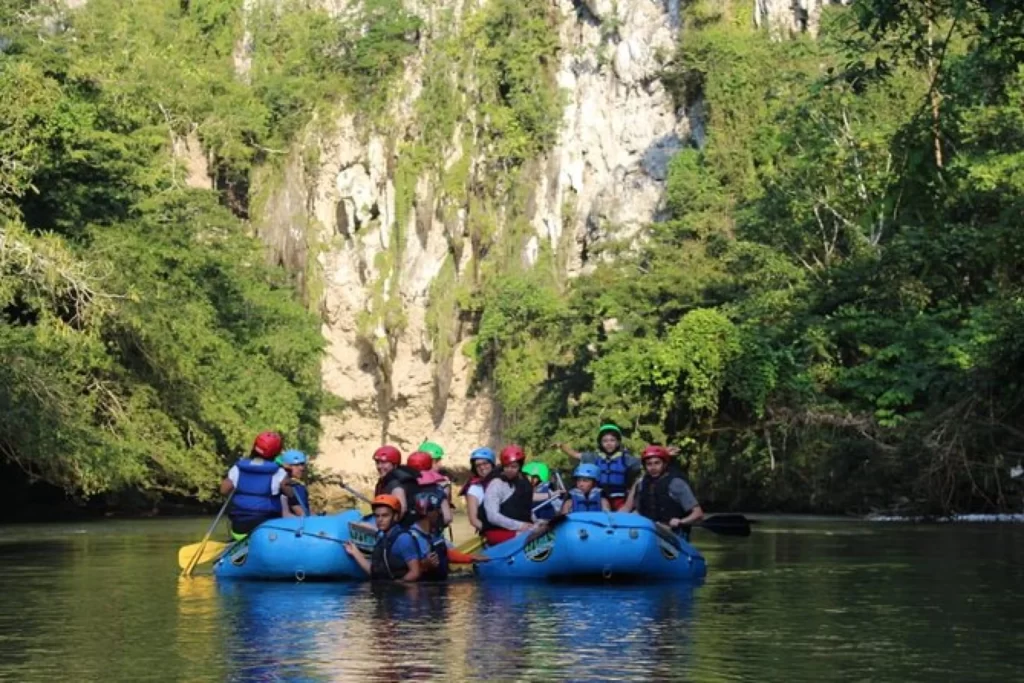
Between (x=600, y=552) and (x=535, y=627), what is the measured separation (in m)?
3.88

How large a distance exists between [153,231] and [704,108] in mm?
23348

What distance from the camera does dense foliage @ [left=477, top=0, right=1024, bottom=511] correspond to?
33000 millimetres

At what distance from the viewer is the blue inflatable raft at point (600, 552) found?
18266 millimetres

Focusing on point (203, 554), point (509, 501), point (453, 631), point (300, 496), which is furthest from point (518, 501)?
point (453, 631)

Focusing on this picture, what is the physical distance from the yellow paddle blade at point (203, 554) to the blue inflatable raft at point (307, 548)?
125cm

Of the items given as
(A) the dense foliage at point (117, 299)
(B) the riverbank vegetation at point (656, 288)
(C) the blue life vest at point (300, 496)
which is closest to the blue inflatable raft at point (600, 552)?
(C) the blue life vest at point (300, 496)

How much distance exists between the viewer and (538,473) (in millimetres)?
23438

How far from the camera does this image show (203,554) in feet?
67.4

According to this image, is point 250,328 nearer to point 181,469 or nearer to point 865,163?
point 181,469

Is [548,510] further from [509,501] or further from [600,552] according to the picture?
[600,552]

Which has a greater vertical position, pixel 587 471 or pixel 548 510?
pixel 587 471

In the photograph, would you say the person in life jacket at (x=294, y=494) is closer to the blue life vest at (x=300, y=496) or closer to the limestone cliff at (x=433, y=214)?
the blue life vest at (x=300, y=496)

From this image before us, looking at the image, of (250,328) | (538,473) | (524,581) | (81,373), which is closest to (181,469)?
(81,373)

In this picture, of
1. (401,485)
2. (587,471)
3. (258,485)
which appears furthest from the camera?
(587,471)
